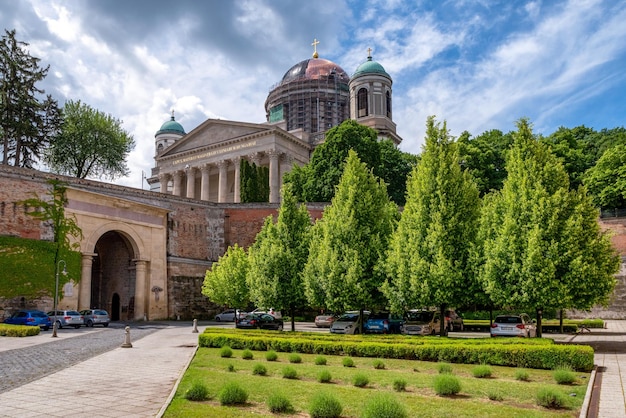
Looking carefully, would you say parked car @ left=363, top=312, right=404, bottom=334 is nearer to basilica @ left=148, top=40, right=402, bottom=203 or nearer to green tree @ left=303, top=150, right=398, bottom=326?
green tree @ left=303, top=150, right=398, bottom=326

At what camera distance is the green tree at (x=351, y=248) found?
25453 mm

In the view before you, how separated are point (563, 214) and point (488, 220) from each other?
3099 mm

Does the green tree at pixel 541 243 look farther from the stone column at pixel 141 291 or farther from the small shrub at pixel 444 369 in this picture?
the stone column at pixel 141 291

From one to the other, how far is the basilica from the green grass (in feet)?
163

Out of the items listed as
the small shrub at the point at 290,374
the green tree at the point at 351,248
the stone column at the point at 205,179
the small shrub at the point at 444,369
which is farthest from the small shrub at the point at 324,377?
the stone column at the point at 205,179

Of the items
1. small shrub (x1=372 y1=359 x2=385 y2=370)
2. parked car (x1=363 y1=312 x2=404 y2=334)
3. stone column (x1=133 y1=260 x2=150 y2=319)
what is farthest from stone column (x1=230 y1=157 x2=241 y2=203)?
small shrub (x1=372 y1=359 x2=385 y2=370)

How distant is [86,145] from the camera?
58344mm

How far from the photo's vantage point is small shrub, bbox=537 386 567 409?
10.5 m

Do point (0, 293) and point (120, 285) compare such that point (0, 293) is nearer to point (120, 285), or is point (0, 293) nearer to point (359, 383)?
point (120, 285)

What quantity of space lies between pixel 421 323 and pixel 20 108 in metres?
42.2

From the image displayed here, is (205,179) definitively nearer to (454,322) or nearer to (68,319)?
(68,319)

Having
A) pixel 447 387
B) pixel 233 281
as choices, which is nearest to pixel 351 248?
pixel 233 281

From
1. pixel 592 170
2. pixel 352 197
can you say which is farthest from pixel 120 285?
pixel 592 170

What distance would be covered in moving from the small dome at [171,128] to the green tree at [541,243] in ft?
267
